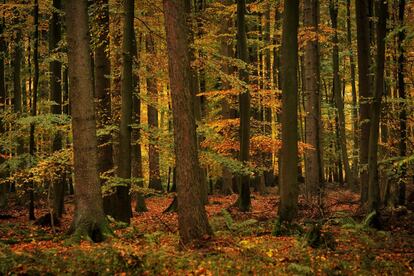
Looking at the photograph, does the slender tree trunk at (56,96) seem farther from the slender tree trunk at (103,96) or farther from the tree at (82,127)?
the tree at (82,127)

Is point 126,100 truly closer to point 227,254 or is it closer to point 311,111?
point 227,254

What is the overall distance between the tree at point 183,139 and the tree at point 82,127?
225cm

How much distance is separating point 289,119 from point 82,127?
203 inches

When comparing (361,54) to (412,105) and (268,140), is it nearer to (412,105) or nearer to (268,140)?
(412,105)

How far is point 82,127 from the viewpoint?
9.84 meters

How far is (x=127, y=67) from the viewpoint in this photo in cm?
1306

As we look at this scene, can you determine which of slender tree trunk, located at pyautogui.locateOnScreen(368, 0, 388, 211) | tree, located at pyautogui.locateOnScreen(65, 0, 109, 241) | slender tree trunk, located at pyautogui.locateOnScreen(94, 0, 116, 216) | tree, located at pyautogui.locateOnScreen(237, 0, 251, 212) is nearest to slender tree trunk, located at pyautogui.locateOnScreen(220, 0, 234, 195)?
tree, located at pyautogui.locateOnScreen(237, 0, 251, 212)

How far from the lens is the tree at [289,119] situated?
36.4 feet

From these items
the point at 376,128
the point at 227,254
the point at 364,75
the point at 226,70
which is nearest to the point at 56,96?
the point at 226,70

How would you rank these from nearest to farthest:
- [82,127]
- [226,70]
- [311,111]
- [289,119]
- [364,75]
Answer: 1. [82,127]
2. [289,119]
3. [364,75]
4. [311,111]
5. [226,70]

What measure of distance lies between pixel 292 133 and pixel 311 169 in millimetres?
5799

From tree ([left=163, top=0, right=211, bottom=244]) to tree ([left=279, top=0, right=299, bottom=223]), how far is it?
3.21 metres

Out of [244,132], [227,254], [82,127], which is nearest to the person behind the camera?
[227,254]

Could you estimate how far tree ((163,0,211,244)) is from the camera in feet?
28.0
